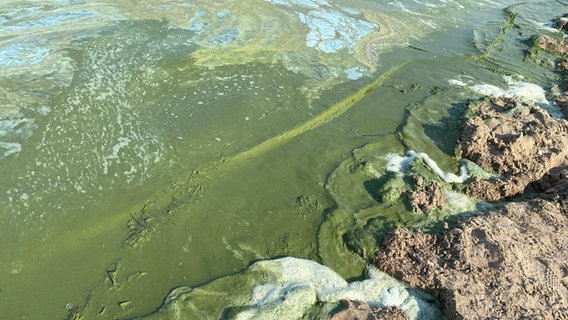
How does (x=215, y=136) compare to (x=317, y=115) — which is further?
(x=317, y=115)

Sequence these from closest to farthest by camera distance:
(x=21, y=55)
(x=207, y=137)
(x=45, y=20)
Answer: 1. (x=207, y=137)
2. (x=21, y=55)
3. (x=45, y=20)

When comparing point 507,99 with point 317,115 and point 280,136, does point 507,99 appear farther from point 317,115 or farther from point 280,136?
point 280,136

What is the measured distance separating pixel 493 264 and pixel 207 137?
3.49m

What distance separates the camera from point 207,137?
5.29 metres

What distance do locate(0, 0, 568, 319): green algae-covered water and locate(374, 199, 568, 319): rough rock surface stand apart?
356 mm

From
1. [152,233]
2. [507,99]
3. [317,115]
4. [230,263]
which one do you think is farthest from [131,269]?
[507,99]

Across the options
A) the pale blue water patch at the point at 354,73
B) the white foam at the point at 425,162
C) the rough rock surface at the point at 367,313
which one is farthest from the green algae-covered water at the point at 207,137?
the rough rock surface at the point at 367,313

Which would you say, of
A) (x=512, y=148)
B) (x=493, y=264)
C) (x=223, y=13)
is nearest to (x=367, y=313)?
(x=493, y=264)

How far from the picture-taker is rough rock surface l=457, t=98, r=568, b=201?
4.87 metres

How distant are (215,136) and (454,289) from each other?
3.25 meters

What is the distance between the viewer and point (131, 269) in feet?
12.3

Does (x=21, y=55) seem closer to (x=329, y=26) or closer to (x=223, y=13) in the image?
(x=223, y=13)

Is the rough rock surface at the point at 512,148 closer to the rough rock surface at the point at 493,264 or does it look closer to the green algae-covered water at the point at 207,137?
the green algae-covered water at the point at 207,137

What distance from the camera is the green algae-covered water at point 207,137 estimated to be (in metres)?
3.85
